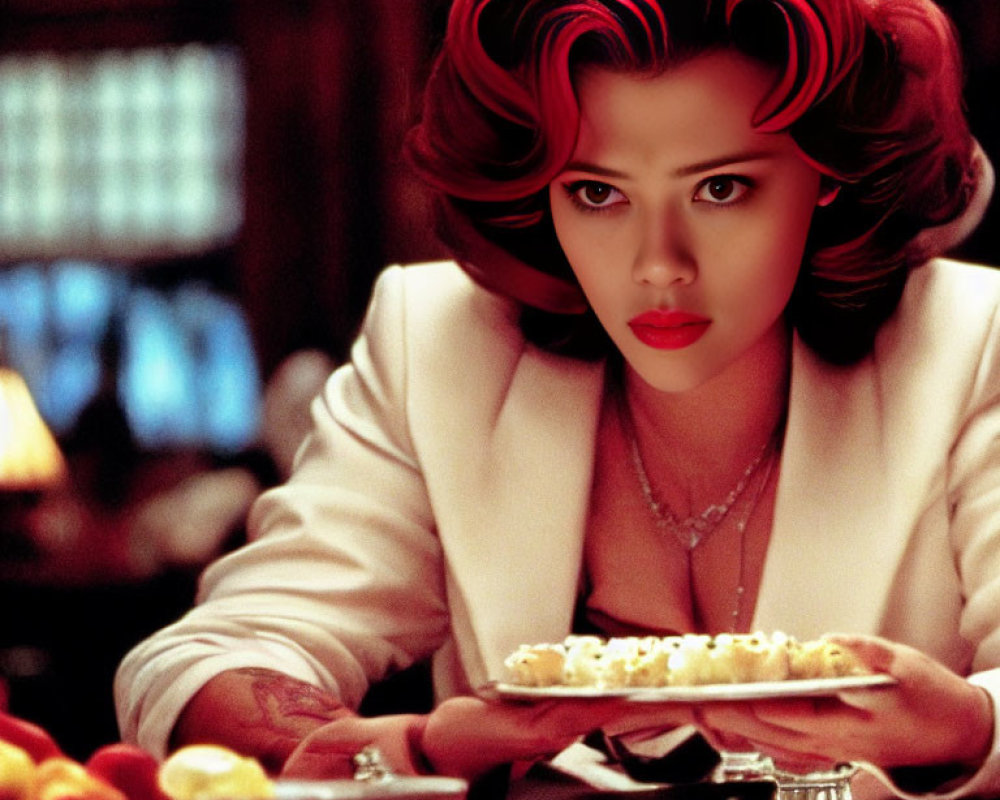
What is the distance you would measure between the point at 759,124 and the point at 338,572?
1.75 ft

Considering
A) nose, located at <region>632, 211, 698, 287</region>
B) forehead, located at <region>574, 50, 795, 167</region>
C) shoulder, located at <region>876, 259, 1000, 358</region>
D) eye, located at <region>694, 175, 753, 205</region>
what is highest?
forehead, located at <region>574, 50, 795, 167</region>

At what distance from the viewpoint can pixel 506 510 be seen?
60.7 inches

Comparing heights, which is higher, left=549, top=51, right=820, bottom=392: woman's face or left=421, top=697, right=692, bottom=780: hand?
left=549, top=51, right=820, bottom=392: woman's face

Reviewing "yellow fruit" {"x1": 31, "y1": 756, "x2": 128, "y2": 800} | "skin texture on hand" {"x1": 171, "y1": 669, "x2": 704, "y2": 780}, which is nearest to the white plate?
"skin texture on hand" {"x1": 171, "y1": 669, "x2": 704, "y2": 780}

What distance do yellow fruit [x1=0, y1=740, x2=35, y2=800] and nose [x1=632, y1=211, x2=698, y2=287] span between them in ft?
2.05

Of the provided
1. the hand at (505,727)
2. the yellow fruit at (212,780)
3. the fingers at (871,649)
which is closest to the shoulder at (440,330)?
the hand at (505,727)

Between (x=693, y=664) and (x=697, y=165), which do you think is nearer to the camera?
(x=693, y=664)

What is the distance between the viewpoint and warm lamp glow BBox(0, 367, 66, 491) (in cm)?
531

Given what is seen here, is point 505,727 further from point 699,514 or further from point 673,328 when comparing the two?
point 699,514

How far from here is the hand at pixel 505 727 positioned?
1021 mm

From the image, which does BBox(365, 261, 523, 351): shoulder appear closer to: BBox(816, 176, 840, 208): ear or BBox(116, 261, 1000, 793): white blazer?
BBox(116, 261, 1000, 793): white blazer

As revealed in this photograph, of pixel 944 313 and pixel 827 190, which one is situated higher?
pixel 827 190

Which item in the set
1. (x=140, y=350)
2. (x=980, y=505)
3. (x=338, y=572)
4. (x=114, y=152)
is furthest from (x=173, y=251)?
(x=980, y=505)

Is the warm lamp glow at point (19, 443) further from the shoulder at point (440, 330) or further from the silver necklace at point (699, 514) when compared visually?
the silver necklace at point (699, 514)
